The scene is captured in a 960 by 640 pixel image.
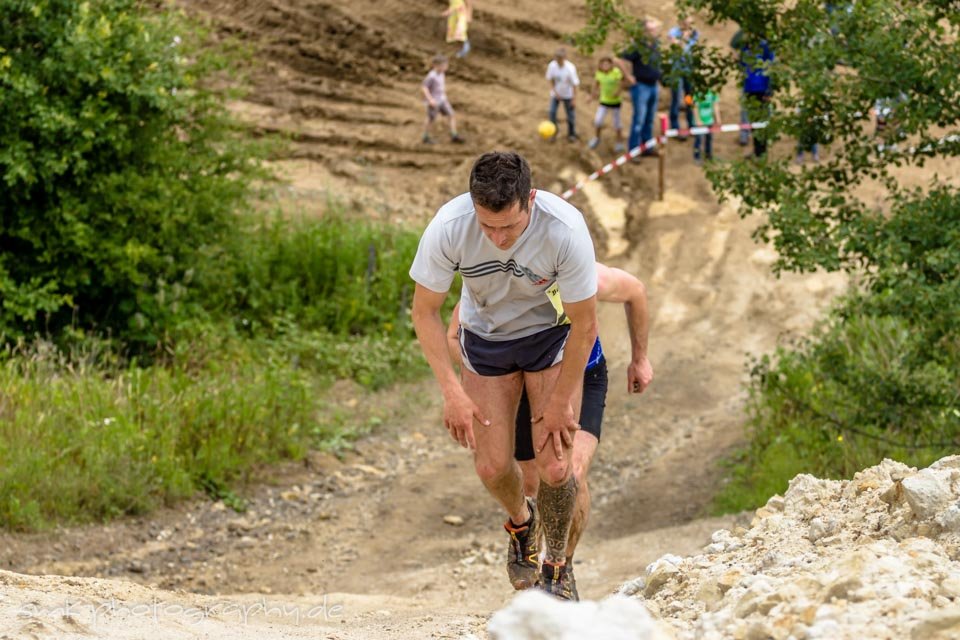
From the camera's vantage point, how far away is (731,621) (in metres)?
3.92

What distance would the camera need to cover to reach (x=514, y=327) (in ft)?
18.0

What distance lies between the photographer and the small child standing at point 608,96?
1647 cm

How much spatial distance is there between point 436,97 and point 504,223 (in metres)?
12.3

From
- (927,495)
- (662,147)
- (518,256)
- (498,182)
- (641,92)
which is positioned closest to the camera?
(498,182)

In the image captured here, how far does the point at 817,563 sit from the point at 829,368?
4873mm

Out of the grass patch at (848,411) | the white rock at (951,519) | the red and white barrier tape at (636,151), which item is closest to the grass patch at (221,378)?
the red and white barrier tape at (636,151)

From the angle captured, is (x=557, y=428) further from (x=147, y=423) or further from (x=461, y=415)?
(x=147, y=423)

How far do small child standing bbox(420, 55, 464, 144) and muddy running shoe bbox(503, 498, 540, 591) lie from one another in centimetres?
1140

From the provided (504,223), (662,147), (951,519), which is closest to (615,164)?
(662,147)

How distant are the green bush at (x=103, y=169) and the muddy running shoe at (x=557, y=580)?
649 centimetres

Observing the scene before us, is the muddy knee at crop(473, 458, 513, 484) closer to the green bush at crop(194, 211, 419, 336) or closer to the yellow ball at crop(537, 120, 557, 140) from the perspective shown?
the green bush at crop(194, 211, 419, 336)

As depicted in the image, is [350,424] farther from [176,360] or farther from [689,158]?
[689,158]

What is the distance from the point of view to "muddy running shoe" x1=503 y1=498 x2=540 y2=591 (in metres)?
6.01

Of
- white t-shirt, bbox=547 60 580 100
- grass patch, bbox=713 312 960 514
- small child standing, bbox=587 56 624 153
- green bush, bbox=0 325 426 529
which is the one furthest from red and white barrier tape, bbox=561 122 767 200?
grass patch, bbox=713 312 960 514
